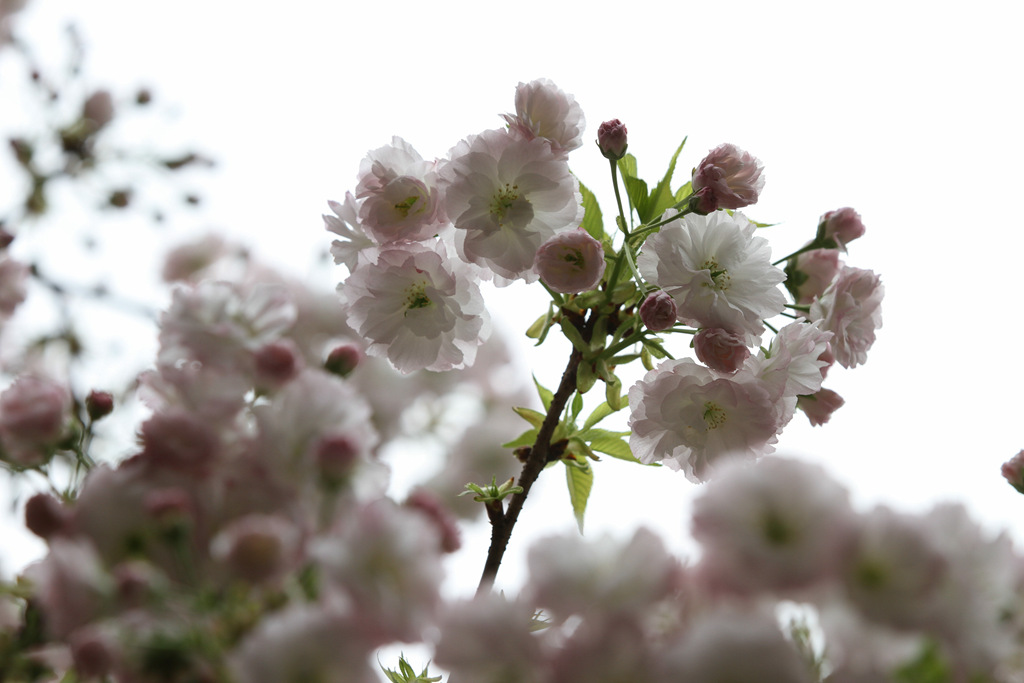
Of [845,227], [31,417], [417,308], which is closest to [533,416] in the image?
[417,308]

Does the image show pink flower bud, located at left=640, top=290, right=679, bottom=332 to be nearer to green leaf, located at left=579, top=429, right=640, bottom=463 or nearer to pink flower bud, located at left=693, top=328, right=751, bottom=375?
pink flower bud, located at left=693, top=328, right=751, bottom=375

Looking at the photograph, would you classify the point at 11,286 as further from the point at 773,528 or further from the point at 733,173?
the point at 773,528

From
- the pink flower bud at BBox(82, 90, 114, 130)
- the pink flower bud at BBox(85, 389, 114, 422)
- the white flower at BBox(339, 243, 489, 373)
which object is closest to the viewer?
the pink flower bud at BBox(85, 389, 114, 422)

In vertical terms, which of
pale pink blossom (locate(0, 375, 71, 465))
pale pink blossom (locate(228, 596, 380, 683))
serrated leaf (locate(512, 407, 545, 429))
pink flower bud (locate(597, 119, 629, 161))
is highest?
pink flower bud (locate(597, 119, 629, 161))

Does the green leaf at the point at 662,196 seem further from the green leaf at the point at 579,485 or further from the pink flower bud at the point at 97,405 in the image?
the pink flower bud at the point at 97,405

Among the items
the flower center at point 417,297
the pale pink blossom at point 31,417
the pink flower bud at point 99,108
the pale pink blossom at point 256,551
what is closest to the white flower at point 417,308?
the flower center at point 417,297

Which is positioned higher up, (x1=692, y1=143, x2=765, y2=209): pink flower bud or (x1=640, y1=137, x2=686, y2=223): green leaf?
(x1=640, y1=137, x2=686, y2=223): green leaf

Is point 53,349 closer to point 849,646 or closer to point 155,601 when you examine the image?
point 155,601

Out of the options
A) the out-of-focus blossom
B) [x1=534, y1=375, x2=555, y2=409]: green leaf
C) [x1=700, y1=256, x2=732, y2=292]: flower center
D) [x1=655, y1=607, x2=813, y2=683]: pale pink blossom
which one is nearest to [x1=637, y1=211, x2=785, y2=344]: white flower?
[x1=700, y1=256, x2=732, y2=292]: flower center
